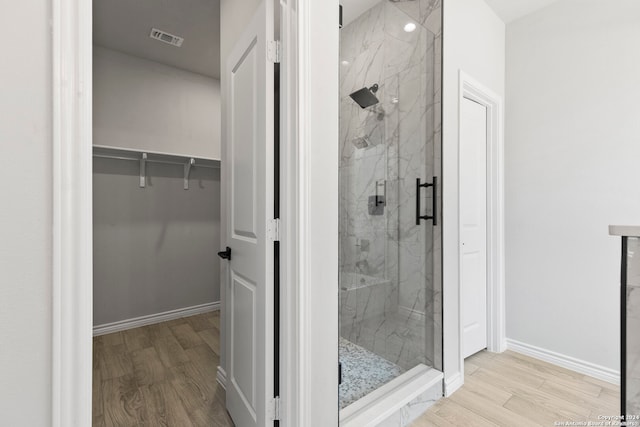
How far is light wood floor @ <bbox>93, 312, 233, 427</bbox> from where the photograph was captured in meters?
1.71

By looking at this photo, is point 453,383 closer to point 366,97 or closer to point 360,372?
point 360,372

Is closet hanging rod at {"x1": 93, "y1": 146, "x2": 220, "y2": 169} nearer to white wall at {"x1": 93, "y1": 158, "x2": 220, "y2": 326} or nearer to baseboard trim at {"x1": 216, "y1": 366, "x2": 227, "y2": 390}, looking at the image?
white wall at {"x1": 93, "y1": 158, "x2": 220, "y2": 326}

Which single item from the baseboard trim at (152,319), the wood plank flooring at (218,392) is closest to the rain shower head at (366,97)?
the wood plank flooring at (218,392)

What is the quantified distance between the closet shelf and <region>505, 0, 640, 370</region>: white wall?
3098 mm

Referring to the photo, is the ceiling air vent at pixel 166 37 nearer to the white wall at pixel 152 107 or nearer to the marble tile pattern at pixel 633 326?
the white wall at pixel 152 107

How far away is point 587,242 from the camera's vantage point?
2158mm

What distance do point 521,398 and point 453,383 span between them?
0.42 m

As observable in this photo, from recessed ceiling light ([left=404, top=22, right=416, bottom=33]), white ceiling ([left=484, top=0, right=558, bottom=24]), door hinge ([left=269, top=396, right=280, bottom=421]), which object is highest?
white ceiling ([left=484, top=0, right=558, bottom=24])

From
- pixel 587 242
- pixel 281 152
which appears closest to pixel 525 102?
pixel 587 242

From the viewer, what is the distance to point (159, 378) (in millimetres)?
2090

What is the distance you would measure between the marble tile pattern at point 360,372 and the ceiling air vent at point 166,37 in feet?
9.90

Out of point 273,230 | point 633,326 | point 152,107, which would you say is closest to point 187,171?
point 152,107

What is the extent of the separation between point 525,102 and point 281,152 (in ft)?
7.80

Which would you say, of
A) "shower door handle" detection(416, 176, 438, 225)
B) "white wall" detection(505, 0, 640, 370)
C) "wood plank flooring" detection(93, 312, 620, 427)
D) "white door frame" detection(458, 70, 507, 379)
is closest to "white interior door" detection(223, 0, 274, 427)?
"wood plank flooring" detection(93, 312, 620, 427)
